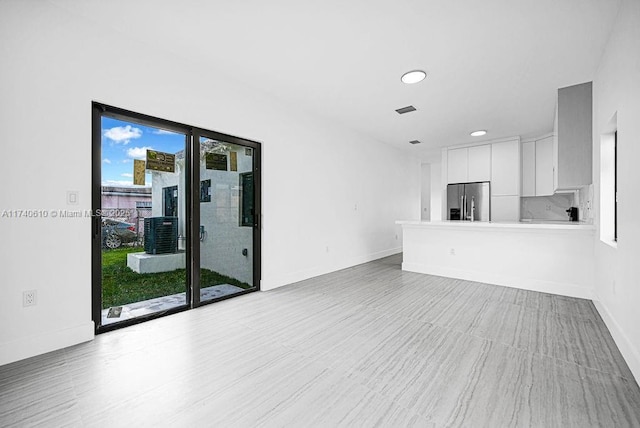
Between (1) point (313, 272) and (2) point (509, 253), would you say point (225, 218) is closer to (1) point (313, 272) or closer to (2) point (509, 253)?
(1) point (313, 272)

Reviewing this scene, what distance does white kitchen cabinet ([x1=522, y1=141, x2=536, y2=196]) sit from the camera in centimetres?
598

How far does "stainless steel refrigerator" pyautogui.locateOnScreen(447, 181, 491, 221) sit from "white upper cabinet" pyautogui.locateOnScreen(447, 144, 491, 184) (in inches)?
5.9

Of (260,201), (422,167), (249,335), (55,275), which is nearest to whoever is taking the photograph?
(55,275)

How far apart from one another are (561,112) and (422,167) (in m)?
5.65

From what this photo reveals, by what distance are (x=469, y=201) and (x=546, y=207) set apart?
1535 mm

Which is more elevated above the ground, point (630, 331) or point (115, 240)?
point (115, 240)

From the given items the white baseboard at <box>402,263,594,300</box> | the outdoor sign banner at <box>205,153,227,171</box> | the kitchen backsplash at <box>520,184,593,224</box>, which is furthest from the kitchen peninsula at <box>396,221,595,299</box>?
the outdoor sign banner at <box>205,153,227,171</box>

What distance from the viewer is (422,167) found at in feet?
30.3

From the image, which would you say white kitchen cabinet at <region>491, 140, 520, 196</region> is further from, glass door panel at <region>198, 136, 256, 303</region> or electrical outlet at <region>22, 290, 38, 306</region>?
electrical outlet at <region>22, 290, 38, 306</region>

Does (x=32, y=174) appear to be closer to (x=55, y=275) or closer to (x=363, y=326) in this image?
(x=55, y=275)

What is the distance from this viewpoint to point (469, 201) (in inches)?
255

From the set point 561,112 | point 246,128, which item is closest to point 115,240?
point 246,128

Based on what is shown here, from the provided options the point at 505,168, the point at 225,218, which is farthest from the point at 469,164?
the point at 225,218

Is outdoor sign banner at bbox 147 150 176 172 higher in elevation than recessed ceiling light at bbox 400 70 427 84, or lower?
lower
